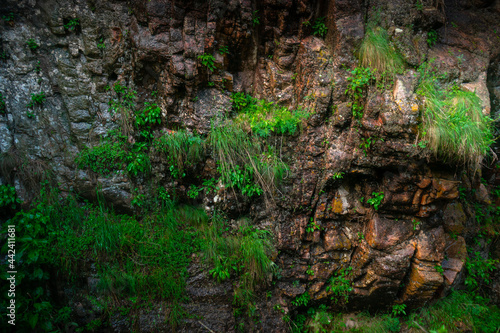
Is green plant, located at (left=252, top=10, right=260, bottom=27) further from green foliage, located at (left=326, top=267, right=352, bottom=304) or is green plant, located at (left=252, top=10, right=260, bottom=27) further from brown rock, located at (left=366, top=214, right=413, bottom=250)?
green foliage, located at (left=326, top=267, right=352, bottom=304)

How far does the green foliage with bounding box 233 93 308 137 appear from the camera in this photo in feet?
12.5

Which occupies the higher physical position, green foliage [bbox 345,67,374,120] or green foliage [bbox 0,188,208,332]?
green foliage [bbox 345,67,374,120]

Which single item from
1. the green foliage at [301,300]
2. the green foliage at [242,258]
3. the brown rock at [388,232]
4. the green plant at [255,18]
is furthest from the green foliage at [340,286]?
the green plant at [255,18]

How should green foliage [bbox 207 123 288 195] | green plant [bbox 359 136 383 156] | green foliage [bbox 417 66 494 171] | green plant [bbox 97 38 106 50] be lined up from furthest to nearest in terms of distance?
green plant [bbox 97 38 106 50], green foliage [bbox 207 123 288 195], green plant [bbox 359 136 383 156], green foliage [bbox 417 66 494 171]

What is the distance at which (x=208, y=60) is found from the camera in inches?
151

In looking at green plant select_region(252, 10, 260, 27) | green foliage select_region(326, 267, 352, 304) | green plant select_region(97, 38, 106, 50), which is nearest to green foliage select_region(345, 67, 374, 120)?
green plant select_region(252, 10, 260, 27)

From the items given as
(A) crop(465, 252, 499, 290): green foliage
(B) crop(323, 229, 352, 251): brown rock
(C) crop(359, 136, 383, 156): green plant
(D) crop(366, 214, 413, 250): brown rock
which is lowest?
(A) crop(465, 252, 499, 290): green foliage

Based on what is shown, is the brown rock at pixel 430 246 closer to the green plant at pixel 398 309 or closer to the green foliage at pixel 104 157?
the green plant at pixel 398 309

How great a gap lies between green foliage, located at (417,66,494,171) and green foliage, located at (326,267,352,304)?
2.02m

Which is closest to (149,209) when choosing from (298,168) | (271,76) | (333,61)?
(298,168)

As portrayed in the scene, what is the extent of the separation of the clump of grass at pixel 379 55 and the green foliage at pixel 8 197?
513 cm

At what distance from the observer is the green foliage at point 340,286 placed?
380 centimetres

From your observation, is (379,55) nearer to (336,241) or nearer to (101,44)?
(336,241)

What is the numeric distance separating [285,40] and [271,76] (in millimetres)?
546
